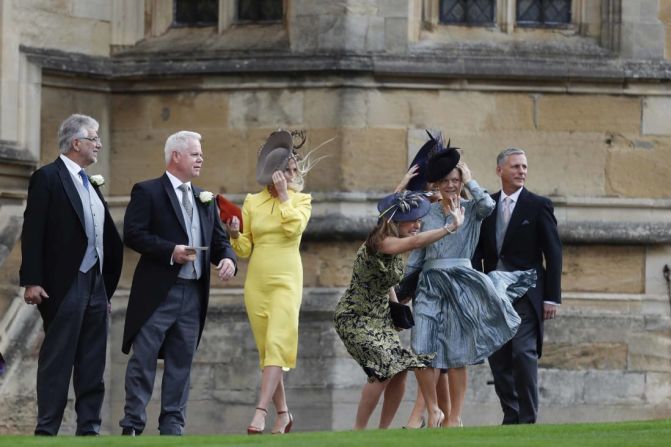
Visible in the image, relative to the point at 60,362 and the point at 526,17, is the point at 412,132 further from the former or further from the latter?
the point at 60,362

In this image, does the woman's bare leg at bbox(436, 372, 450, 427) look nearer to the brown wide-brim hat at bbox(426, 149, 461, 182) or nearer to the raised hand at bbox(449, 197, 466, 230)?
the raised hand at bbox(449, 197, 466, 230)

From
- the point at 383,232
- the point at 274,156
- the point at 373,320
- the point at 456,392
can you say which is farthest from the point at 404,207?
the point at 456,392

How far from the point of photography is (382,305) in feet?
42.9

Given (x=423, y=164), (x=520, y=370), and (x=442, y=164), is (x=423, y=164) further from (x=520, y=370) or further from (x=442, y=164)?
(x=520, y=370)

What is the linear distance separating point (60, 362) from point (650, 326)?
204 inches

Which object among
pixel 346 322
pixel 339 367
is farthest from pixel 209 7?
pixel 346 322

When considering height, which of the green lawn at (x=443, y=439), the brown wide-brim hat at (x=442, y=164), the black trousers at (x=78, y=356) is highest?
the brown wide-brim hat at (x=442, y=164)

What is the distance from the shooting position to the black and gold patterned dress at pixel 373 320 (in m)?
13.0

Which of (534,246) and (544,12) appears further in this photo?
(544,12)

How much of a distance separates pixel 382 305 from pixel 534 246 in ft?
4.70

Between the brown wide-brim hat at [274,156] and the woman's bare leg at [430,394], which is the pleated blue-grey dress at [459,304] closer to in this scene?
the woman's bare leg at [430,394]

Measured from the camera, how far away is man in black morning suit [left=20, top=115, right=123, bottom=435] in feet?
41.2

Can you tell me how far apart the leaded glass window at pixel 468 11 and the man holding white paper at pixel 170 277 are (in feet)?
13.2

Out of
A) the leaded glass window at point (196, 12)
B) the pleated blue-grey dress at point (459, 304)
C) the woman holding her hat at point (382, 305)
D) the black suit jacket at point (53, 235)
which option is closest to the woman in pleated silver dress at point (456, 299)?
the pleated blue-grey dress at point (459, 304)
